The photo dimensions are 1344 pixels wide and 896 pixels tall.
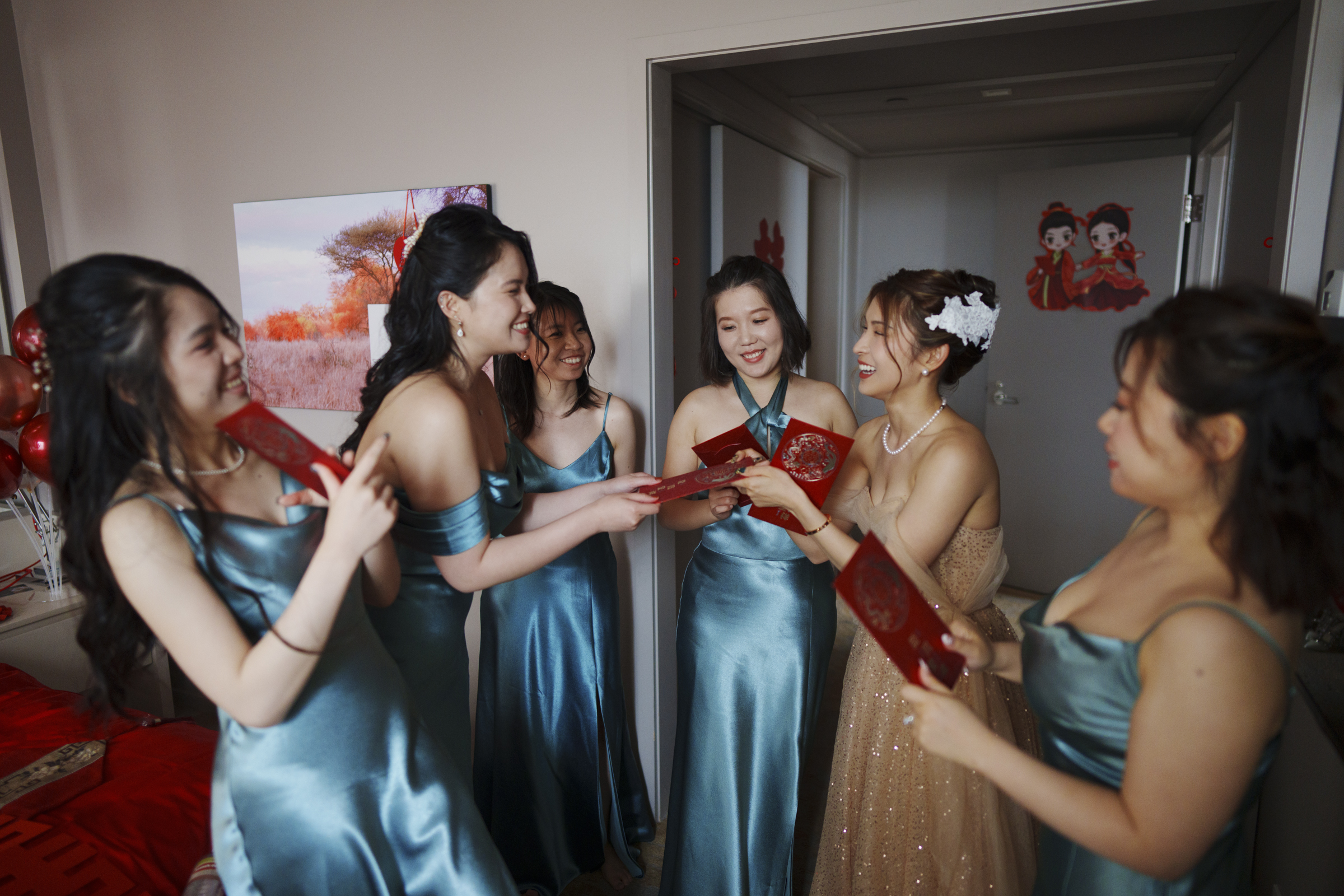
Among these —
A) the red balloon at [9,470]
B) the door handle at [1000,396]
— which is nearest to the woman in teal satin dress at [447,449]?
the red balloon at [9,470]

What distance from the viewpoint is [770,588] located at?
2.26 m

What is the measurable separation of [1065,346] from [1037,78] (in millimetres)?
1617

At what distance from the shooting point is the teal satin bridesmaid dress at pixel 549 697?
8.03 feet

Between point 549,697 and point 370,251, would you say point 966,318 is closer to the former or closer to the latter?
point 549,697

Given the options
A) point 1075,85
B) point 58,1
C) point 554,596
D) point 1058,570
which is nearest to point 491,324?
point 554,596

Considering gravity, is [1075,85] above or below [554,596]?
above

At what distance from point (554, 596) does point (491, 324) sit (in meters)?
0.96

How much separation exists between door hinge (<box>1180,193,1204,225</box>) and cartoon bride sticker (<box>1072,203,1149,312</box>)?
264mm

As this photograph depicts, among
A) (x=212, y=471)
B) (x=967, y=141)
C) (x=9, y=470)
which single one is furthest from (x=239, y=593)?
(x=967, y=141)

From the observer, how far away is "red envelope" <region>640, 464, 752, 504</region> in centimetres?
186

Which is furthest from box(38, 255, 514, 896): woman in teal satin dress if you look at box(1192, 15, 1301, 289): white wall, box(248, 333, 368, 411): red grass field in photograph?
box(1192, 15, 1301, 289): white wall

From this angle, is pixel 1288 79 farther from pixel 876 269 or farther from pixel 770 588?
pixel 876 269

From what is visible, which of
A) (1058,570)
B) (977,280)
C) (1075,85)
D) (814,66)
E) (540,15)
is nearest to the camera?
(977,280)

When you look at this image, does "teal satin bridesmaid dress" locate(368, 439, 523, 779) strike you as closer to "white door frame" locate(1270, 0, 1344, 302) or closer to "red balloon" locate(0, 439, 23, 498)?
"white door frame" locate(1270, 0, 1344, 302)
